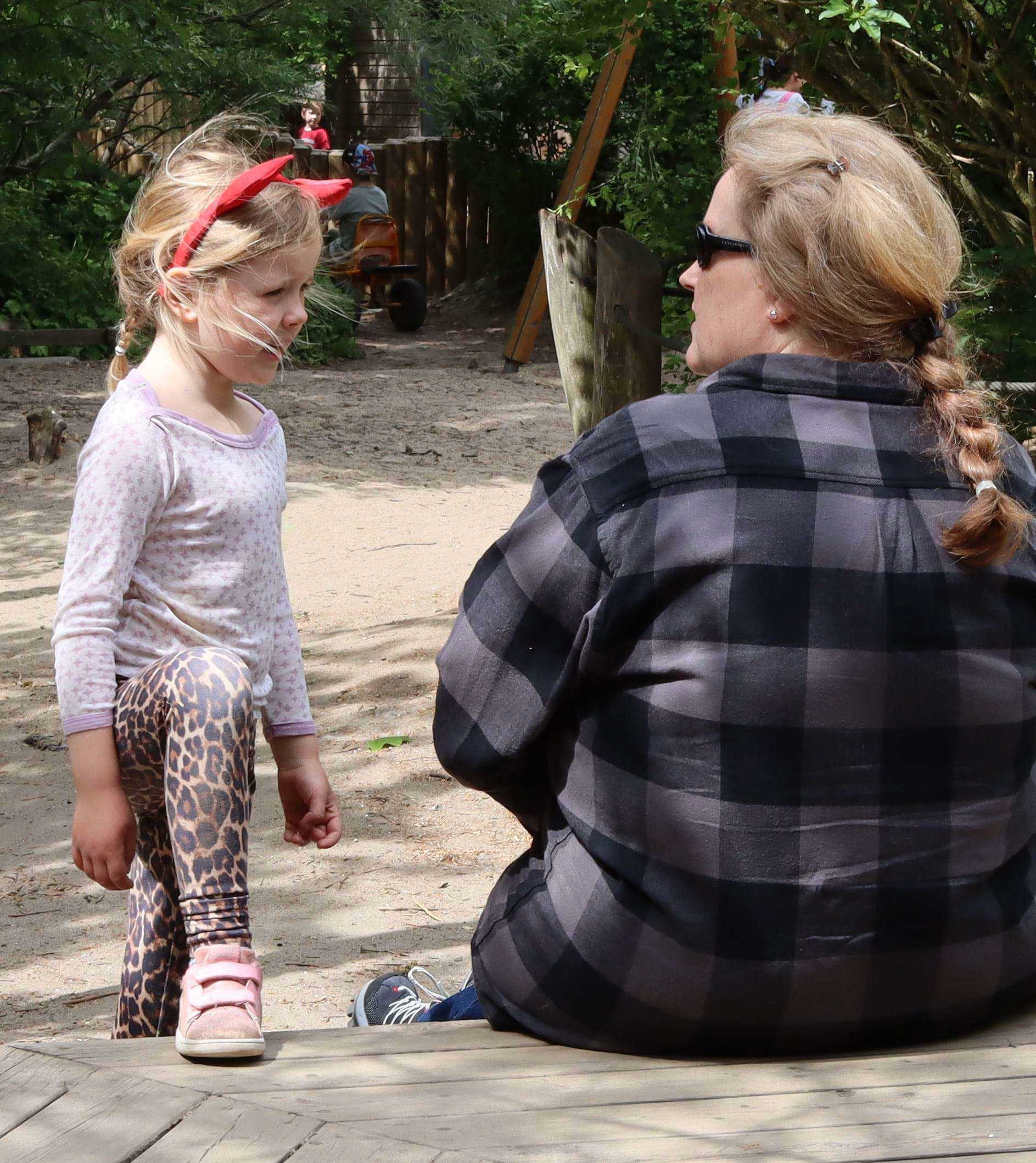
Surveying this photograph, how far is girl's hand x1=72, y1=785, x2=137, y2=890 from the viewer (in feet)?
6.07

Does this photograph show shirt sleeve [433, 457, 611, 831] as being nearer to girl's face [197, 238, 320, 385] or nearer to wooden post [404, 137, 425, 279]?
girl's face [197, 238, 320, 385]

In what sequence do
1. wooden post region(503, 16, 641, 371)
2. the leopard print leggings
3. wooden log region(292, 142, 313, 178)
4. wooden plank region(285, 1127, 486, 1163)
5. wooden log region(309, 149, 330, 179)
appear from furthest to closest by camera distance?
wooden log region(309, 149, 330, 179)
wooden log region(292, 142, 313, 178)
wooden post region(503, 16, 641, 371)
the leopard print leggings
wooden plank region(285, 1127, 486, 1163)

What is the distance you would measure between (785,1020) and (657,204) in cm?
485

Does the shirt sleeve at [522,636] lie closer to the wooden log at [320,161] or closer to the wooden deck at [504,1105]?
the wooden deck at [504,1105]

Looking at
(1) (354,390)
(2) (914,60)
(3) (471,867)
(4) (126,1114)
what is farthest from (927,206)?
(1) (354,390)

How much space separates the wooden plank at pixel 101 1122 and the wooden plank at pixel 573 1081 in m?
0.10

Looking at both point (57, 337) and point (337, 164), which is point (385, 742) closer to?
point (57, 337)

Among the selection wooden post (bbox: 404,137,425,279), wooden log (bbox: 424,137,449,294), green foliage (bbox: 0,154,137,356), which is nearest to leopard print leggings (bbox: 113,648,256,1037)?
green foliage (bbox: 0,154,137,356)

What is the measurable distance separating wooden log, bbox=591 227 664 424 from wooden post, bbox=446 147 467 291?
1146 cm

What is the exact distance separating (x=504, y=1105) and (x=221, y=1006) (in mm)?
376

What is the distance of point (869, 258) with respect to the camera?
1618mm

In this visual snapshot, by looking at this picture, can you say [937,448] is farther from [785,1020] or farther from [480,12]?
[480,12]

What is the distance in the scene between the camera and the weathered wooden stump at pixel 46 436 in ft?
26.7

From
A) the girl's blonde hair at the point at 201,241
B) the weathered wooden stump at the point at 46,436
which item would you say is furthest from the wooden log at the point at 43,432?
the girl's blonde hair at the point at 201,241
